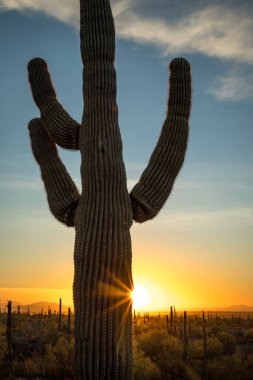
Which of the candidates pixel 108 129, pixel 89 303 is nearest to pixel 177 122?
pixel 108 129

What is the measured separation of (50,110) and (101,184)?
2097 mm

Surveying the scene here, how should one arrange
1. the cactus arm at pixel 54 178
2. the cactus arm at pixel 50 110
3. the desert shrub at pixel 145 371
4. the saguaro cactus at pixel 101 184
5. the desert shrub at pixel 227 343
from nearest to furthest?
the saguaro cactus at pixel 101 184 → the cactus arm at pixel 54 178 → the cactus arm at pixel 50 110 → the desert shrub at pixel 145 371 → the desert shrub at pixel 227 343

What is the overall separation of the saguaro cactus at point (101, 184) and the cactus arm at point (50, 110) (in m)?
0.02

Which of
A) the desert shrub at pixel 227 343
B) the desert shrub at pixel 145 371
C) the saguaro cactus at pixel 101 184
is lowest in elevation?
the desert shrub at pixel 227 343

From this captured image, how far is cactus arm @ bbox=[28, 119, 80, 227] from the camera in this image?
7625 mm

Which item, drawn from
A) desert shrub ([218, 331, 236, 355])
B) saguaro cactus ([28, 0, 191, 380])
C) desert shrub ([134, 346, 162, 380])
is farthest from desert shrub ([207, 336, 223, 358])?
saguaro cactus ([28, 0, 191, 380])

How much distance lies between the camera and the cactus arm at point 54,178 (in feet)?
25.0

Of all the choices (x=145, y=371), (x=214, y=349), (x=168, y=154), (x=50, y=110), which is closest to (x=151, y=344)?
(x=214, y=349)

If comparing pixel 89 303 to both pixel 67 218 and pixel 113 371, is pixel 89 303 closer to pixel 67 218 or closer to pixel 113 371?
pixel 113 371

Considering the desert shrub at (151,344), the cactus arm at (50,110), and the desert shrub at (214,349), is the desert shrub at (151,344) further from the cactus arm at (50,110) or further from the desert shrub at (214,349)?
the cactus arm at (50,110)

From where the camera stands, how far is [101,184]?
6.89 metres

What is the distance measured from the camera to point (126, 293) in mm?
6645

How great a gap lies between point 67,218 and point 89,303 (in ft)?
5.49

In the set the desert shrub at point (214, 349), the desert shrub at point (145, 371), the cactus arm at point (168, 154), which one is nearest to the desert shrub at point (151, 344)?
the desert shrub at point (214, 349)
